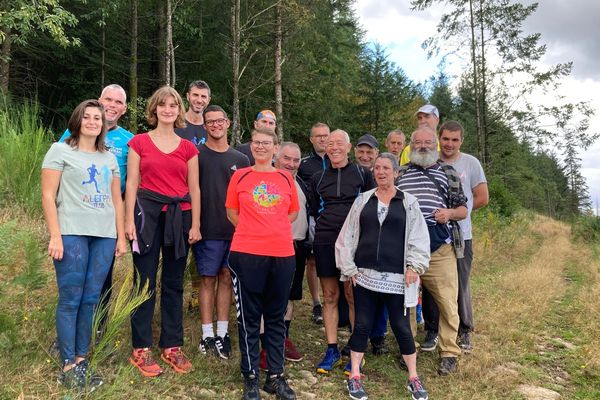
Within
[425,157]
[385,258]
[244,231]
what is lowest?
[385,258]

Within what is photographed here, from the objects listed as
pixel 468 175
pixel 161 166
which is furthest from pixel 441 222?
pixel 161 166

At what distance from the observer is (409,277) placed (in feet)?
11.2

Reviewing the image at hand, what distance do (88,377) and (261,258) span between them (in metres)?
1.40

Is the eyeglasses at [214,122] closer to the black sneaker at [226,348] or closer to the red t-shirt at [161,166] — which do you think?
the red t-shirt at [161,166]

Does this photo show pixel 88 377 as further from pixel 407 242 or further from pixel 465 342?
pixel 465 342

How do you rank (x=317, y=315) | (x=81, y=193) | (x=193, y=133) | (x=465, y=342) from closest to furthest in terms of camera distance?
(x=81, y=193)
(x=193, y=133)
(x=465, y=342)
(x=317, y=315)

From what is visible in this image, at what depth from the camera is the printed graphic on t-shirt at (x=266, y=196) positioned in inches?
129

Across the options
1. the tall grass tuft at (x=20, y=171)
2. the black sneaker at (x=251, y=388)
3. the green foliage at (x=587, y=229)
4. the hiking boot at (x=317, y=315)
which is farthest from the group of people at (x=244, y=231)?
the green foliage at (x=587, y=229)

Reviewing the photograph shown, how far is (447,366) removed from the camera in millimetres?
3934

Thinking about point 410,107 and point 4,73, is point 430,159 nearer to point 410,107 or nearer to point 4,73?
point 4,73

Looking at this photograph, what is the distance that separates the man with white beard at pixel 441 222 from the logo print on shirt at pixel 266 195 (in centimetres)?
130

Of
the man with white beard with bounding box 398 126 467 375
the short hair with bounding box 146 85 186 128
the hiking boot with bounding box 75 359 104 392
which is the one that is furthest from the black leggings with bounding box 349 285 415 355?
the short hair with bounding box 146 85 186 128

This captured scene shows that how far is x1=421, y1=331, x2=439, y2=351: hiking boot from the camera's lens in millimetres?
4504

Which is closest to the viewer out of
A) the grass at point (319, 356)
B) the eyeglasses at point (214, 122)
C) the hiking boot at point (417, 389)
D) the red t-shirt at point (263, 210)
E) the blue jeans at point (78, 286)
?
the blue jeans at point (78, 286)
